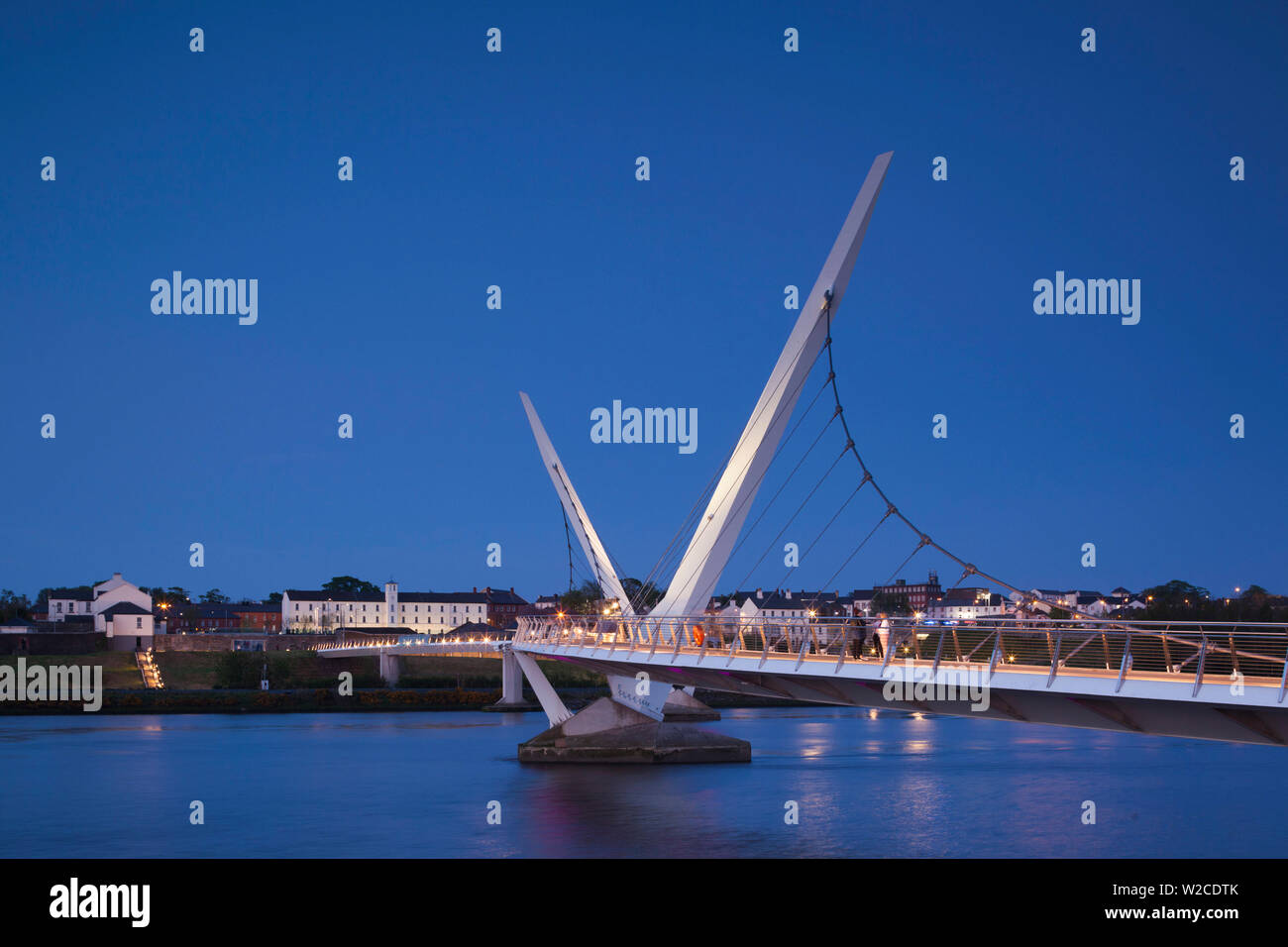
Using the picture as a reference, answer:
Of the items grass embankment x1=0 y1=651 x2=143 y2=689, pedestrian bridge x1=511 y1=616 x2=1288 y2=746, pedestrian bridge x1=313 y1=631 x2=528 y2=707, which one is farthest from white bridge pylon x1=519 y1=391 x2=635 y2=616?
grass embankment x1=0 y1=651 x2=143 y2=689

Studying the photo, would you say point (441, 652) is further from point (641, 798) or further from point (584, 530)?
point (641, 798)

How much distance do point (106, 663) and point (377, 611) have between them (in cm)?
7519

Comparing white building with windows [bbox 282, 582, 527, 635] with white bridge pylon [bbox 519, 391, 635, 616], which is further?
white building with windows [bbox 282, 582, 527, 635]

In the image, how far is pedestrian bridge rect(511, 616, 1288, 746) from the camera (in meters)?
16.3

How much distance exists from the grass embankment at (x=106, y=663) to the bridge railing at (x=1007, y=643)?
61.1 m

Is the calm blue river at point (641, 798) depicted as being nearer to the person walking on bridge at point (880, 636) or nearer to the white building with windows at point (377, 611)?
the person walking on bridge at point (880, 636)

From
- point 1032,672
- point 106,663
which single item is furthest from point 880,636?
point 106,663

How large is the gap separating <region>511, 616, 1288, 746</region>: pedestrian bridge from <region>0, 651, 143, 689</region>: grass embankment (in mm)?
69743

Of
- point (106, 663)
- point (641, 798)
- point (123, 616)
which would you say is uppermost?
point (123, 616)

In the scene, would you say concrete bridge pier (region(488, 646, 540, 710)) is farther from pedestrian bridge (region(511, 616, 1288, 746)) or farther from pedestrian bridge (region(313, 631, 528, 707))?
pedestrian bridge (region(511, 616, 1288, 746))

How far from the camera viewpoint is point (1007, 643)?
75.1 ft

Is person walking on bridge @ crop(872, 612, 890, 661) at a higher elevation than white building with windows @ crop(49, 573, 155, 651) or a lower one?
higher

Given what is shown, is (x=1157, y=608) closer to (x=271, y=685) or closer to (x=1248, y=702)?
(x=1248, y=702)
